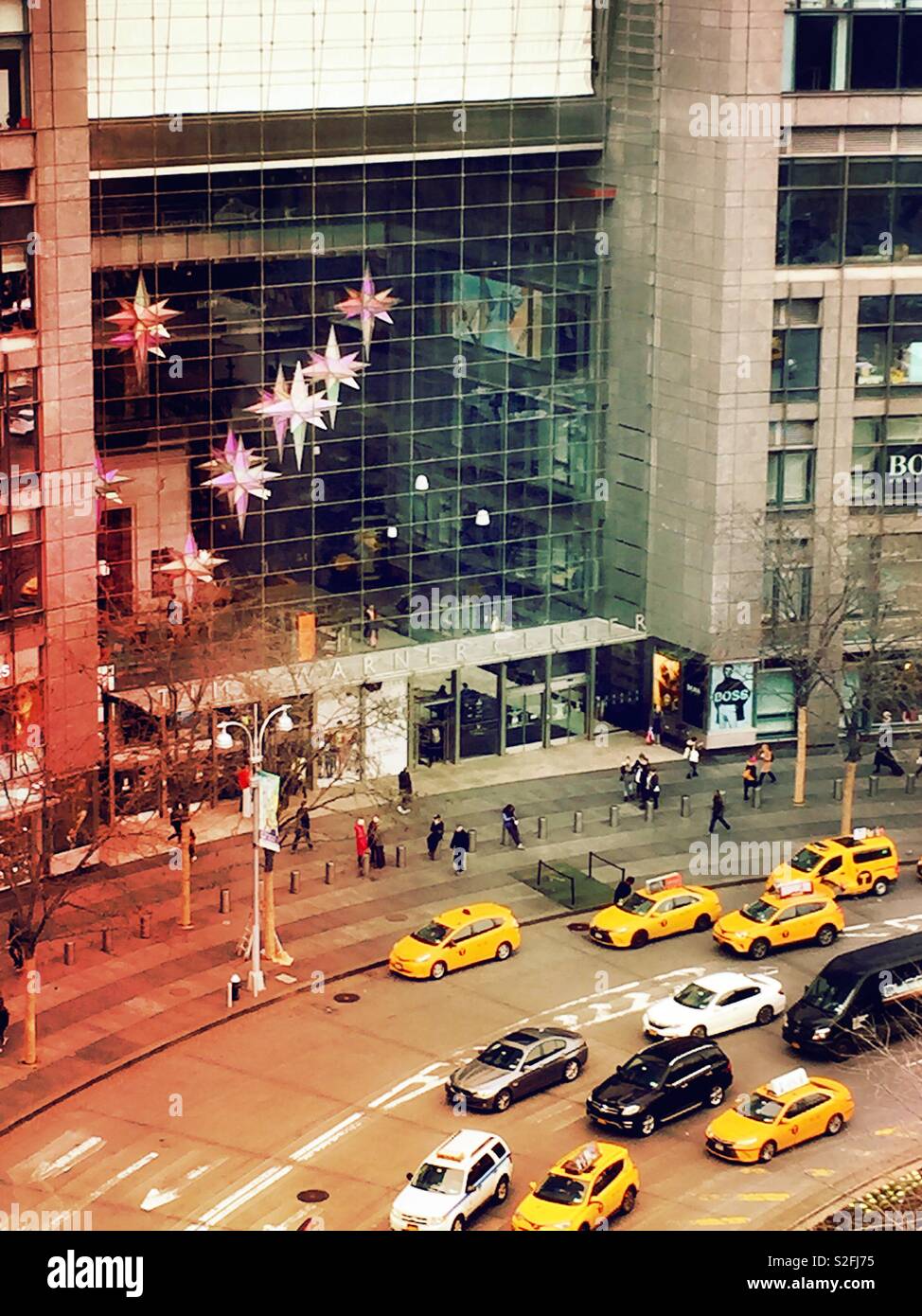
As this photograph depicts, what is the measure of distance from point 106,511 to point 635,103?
70.6 feet

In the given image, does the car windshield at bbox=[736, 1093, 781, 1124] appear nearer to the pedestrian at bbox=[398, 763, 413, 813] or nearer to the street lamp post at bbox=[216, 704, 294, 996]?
the street lamp post at bbox=[216, 704, 294, 996]

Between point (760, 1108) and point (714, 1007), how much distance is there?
5.56m

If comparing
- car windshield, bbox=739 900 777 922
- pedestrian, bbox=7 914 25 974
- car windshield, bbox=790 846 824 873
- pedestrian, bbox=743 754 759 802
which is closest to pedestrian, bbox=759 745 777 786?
pedestrian, bbox=743 754 759 802

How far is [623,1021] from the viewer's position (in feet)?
219

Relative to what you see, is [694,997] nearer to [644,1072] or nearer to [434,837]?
[644,1072]

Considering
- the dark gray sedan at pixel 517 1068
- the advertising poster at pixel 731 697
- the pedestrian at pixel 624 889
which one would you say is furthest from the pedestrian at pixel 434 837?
the dark gray sedan at pixel 517 1068

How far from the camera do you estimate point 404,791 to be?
7950cm

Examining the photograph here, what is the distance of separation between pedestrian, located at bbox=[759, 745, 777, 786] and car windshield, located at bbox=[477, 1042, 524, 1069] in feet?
72.9

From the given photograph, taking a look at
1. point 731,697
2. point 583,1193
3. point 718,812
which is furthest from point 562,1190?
point 731,697

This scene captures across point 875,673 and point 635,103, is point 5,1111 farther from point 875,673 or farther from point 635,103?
point 635,103

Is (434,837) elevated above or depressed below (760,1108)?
above

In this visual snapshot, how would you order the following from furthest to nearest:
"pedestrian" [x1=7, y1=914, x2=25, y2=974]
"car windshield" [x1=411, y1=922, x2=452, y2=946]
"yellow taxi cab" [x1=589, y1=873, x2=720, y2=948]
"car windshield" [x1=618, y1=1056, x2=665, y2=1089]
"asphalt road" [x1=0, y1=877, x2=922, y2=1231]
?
"yellow taxi cab" [x1=589, y1=873, x2=720, y2=948], "car windshield" [x1=411, y1=922, x2=452, y2=946], "pedestrian" [x1=7, y1=914, x2=25, y2=974], "car windshield" [x1=618, y1=1056, x2=665, y2=1089], "asphalt road" [x1=0, y1=877, x2=922, y2=1231]

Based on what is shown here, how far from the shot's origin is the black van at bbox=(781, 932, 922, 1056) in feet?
211

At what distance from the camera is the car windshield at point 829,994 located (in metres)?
64.6
